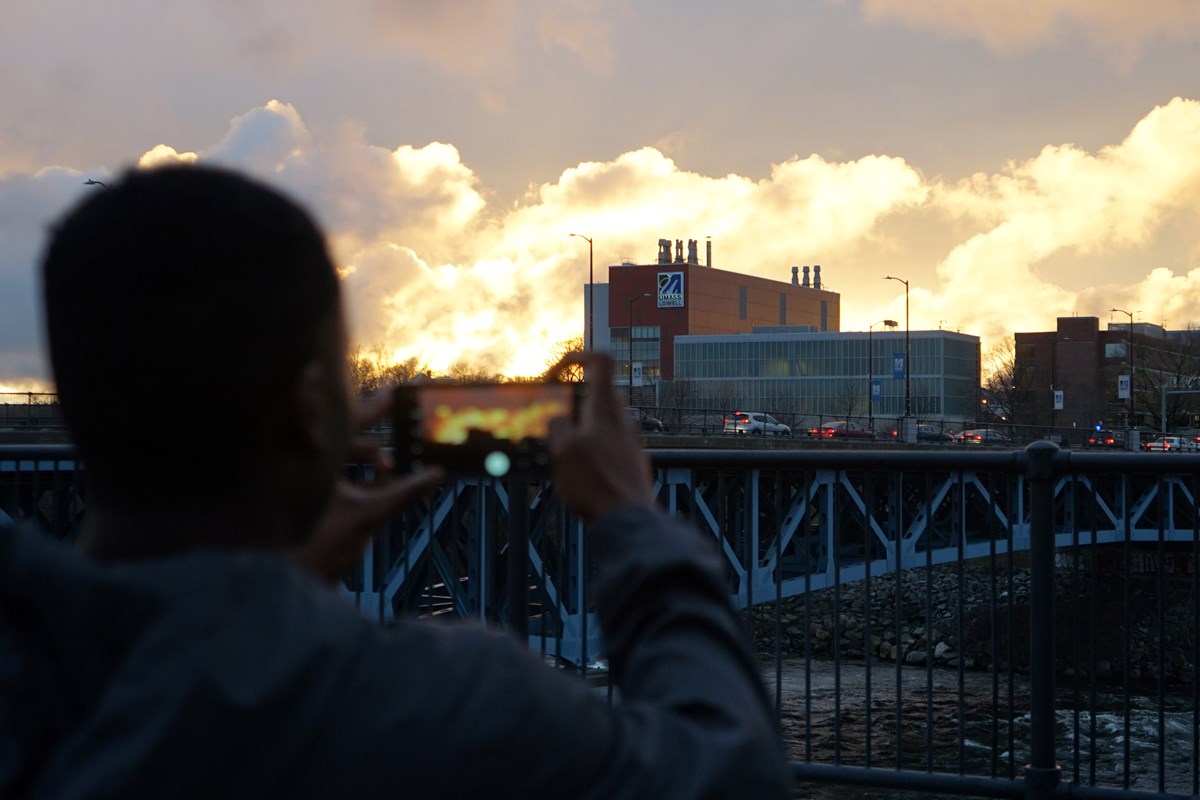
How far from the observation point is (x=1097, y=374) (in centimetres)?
12306

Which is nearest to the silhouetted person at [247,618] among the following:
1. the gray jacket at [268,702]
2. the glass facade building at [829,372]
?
the gray jacket at [268,702]

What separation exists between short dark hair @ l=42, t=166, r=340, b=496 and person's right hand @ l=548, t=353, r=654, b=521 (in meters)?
0.35

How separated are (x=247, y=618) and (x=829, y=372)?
13587 cm

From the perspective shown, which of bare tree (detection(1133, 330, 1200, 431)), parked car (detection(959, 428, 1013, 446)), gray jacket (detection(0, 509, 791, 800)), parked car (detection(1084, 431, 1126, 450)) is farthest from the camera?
bare tree (detection(1133, 330, 1200, 431))

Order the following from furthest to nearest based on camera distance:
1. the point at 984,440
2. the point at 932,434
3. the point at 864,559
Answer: the point at 932,434
the point at 984,440
the point at 864,559

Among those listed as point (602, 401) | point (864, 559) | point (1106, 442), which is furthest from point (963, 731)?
point (1106, 442)

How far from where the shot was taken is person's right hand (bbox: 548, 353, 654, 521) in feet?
4.56

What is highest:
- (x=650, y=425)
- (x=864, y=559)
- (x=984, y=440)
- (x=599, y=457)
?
(x=599, y=457)

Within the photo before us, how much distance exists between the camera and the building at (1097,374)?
101312mm

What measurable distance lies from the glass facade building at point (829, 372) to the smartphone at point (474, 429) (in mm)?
122903

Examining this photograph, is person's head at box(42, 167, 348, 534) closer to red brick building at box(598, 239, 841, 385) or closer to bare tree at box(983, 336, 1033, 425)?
bare tree at box(983, 336, 1033, 425)

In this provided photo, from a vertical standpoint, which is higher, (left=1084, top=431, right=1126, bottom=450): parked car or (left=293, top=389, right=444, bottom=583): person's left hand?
(left=293, top=389, right=444, bottom=583): person's left hand

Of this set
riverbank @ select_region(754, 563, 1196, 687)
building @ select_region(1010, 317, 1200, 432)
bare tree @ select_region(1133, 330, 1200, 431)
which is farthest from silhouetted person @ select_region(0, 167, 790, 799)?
building @ select_region(1010, 317, 1200, 432)

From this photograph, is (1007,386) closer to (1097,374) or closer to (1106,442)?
(1097,374)
